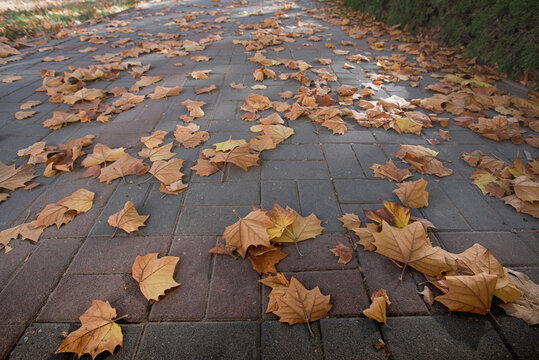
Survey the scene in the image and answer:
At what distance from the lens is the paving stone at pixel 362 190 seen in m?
1.96

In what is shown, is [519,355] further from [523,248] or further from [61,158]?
[61,158]

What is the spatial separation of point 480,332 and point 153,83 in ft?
13.4

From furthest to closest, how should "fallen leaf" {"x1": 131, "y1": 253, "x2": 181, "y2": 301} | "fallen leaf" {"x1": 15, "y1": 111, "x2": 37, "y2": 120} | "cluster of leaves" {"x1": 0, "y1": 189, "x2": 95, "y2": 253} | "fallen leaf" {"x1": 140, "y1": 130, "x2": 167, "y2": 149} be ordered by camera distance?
"fallen leaf" {"x1": 15, "y1": 111, "x2": 37, "y2": 120}
"fallen leaf" {"x1": 140, "y1": 130, "x2": 167, "y2": 149}
"cluster of leaves" {"x1": 0, "y1": 189, "x2": 95, "y2": 253}
"fallen leaf" {"x1": 131, "y1": 253, "x2": 181, "y2": 301}

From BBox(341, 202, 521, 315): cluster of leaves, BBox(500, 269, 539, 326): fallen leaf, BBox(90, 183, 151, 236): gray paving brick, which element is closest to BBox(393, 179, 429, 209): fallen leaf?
BBox(341, 202, 521, 315): cluster of leaves

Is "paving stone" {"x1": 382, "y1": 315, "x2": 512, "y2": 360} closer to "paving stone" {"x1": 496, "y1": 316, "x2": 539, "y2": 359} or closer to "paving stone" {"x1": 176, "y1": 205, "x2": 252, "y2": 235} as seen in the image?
"paving stone" {"x1": 496, "y1": 316, "x2": 539, "y2": 359}

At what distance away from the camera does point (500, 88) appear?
3.39 metres

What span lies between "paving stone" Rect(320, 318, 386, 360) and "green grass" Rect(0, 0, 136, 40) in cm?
819

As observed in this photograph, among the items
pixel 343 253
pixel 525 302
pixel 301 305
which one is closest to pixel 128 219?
pixel 301 305

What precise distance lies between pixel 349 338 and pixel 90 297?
132cm

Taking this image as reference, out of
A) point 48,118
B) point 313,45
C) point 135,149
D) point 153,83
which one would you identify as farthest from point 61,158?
point 313,45

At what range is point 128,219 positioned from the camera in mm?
1786

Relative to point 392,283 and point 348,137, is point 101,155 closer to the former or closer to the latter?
point 348,137

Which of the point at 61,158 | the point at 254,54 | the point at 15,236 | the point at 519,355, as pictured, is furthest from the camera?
the point at 254,54

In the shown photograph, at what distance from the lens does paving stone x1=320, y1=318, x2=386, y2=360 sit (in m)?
1.20
